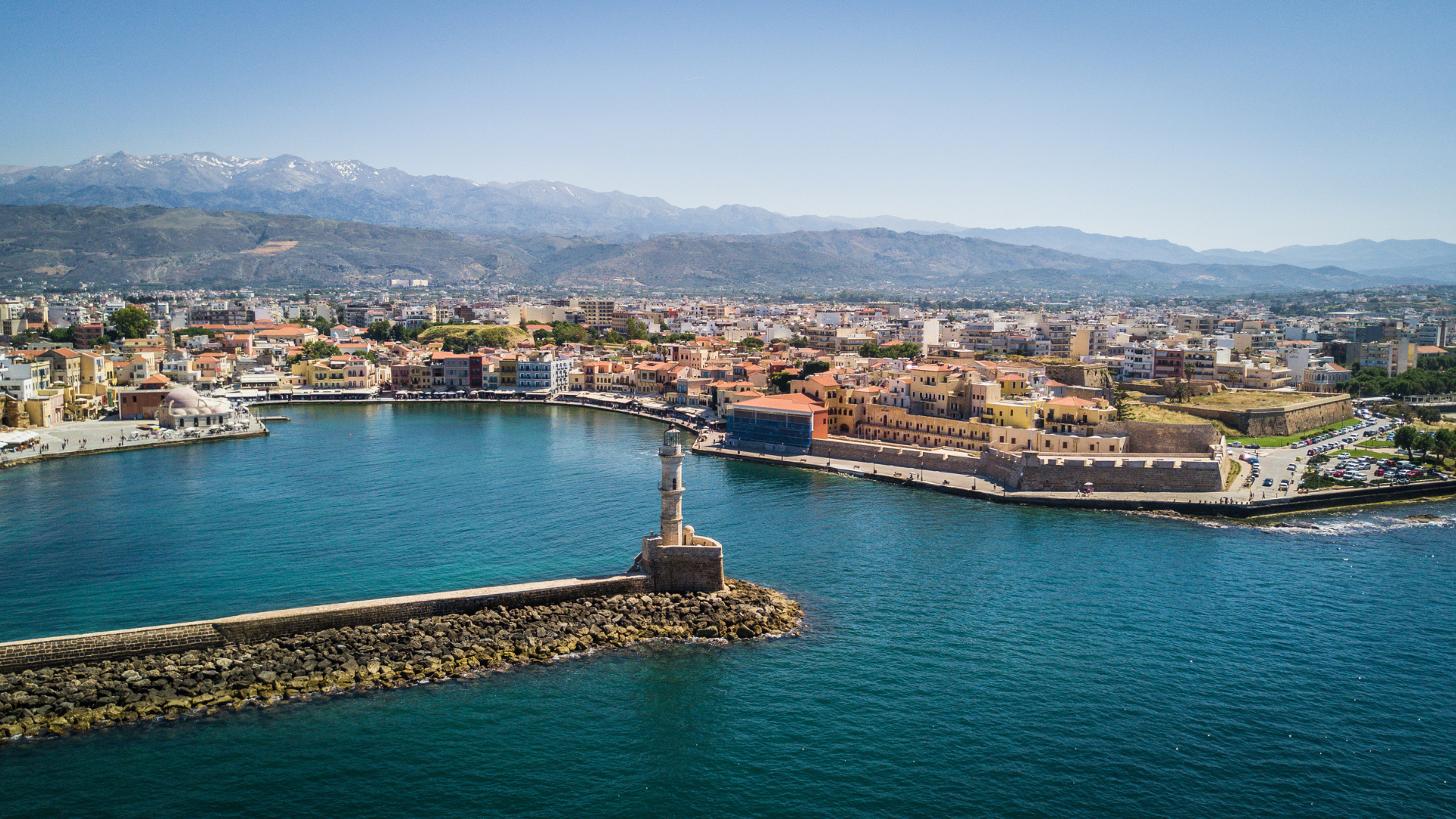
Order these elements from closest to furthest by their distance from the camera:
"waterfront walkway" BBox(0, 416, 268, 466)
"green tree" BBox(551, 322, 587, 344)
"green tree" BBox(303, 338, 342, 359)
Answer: "waterfront walkway" BBox(0, 416, 268, 466)
"green tree" BBox(303, 338, 342, 359)
"green tree" BBox(551, 322, 587, 344)

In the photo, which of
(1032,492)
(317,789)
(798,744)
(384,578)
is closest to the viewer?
(317,789)

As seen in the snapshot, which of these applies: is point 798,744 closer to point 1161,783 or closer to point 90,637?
point 1161,783

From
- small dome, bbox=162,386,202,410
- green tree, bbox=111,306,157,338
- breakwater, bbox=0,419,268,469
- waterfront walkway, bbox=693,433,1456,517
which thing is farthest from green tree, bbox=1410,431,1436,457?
green tree, bbox=111,306,157,338

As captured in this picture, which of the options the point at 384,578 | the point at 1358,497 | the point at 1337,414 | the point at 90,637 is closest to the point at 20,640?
the point at 90,637

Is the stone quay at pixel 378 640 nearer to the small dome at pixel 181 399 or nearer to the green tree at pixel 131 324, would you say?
the small dome at pixel 181 399

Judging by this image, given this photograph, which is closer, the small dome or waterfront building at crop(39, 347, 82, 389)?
the small dome

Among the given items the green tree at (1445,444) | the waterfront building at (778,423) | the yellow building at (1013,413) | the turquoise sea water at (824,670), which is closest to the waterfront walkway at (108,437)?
the turquoise sea water at (824,670)

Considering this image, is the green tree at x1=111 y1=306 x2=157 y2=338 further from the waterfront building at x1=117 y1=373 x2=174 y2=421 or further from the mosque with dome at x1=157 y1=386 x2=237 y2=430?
the mosque with dome at x1=157 y1=386 x2=237 y2=430
